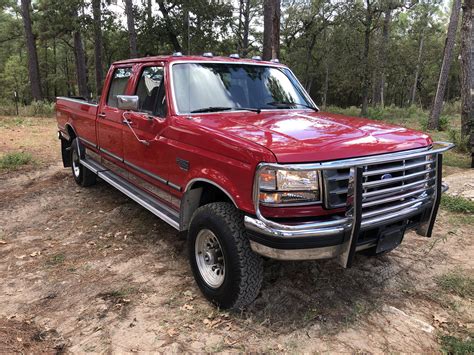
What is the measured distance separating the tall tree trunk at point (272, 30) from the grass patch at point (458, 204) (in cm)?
735

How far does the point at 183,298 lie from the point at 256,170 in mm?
1495

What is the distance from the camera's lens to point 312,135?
120 inches

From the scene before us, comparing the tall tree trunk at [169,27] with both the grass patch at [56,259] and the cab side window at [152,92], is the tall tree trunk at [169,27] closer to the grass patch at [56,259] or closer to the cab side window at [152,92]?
the cab side window at [152,92]

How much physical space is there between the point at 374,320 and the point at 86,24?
75.1ft

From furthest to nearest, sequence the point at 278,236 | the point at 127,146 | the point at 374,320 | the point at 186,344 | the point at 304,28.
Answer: the point at 304,28
the point at 127,146
the point at 374,320
the point at 186,344
the point at 278,236

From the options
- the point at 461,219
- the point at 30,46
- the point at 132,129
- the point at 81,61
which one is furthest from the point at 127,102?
the point at 81,61

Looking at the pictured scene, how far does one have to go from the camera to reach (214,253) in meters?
3.39

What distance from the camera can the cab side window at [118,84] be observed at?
506 cm

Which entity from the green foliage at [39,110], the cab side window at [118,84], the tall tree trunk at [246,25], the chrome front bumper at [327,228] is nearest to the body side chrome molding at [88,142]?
the cab side window at [118,84]

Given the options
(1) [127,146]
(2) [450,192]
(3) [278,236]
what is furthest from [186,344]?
(2) [450,192]

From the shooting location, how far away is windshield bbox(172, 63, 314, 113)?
3.98 metres

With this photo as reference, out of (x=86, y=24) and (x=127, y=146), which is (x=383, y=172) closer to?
(x=127, y=146)

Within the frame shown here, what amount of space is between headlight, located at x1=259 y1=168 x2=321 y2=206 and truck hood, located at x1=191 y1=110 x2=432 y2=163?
A: 12 centimetres

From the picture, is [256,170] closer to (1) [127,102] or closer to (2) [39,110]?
(1) [127,102]
